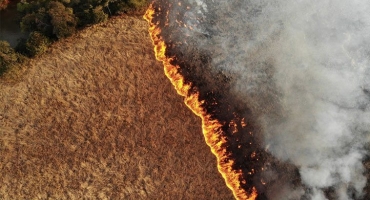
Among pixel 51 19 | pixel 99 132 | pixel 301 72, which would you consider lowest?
pixel 99 132

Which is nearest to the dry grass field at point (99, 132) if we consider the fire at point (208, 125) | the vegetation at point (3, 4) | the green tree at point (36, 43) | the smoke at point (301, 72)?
the fire at point (208, 125)

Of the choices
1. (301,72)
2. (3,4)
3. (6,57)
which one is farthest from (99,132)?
(301,72)

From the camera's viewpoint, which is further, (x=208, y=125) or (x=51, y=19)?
(x=208, y=125)

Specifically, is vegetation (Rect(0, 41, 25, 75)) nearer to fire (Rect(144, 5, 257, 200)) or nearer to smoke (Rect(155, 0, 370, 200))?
fire (Rect(144, 5, 257, 200))

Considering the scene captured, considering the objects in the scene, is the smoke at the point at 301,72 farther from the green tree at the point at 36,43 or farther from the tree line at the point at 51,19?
the green tree at the point at 36,43

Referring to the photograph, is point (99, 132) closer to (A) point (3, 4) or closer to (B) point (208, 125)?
(B) point (208, 125)

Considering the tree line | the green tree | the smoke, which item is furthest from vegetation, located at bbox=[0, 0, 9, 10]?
the smoke
